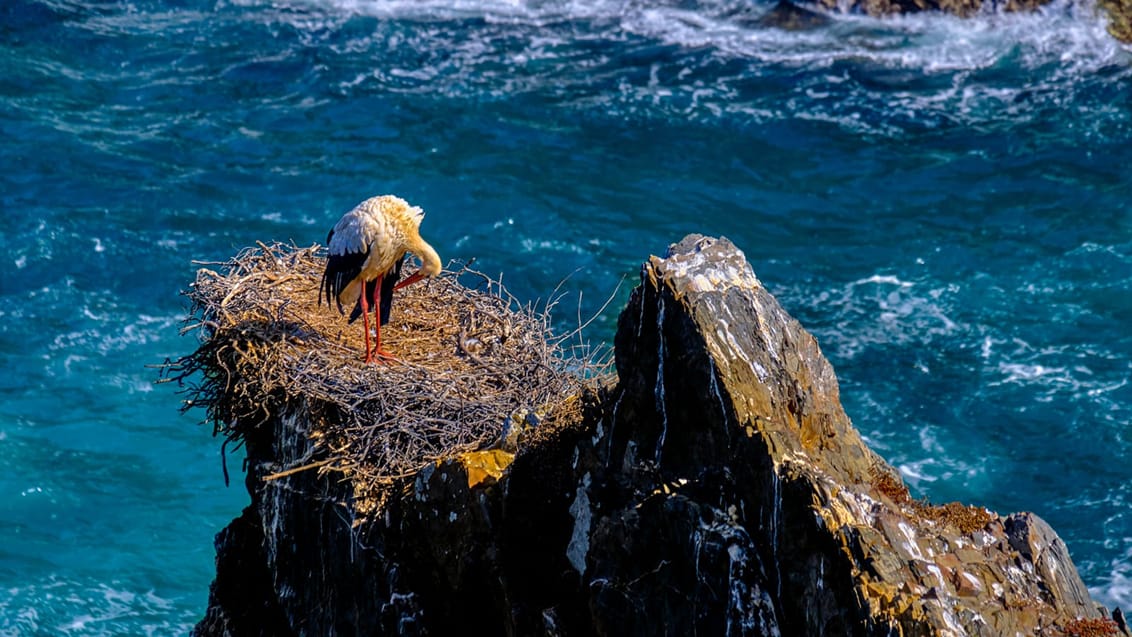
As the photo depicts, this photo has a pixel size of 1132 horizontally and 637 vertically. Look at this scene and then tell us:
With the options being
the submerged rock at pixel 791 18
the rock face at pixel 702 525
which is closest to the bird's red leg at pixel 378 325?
the rock face at pixel 702 525

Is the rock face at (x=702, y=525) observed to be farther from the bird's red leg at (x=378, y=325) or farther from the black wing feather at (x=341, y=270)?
the black wing feather at (x=341, y=270)

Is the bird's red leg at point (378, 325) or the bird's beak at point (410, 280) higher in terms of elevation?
the bird's beak at point (410, 280)

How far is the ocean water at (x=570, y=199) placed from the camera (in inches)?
538

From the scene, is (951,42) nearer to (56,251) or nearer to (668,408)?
(56,251)

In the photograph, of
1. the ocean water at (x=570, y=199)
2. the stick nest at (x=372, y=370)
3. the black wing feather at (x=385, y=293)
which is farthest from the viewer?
the ocean water at (x=570, y=199)

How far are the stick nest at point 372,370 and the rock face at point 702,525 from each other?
411 millimetres

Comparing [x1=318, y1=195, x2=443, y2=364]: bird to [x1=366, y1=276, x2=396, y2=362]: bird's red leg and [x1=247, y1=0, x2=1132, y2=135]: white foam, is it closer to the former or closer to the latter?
[x1=366, y1=276, x2=396, y2=362]: bird's red leg

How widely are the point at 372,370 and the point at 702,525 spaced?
332 centimetres

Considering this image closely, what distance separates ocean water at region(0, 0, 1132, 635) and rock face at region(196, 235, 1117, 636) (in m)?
6.66

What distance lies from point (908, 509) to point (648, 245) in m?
10.9

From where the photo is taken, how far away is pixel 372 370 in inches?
333

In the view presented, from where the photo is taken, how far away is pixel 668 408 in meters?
6.11

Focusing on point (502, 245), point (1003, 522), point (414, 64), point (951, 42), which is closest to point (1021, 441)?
point (502, 245)

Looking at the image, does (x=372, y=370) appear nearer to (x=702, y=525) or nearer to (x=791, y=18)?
(x=702, y=525)
